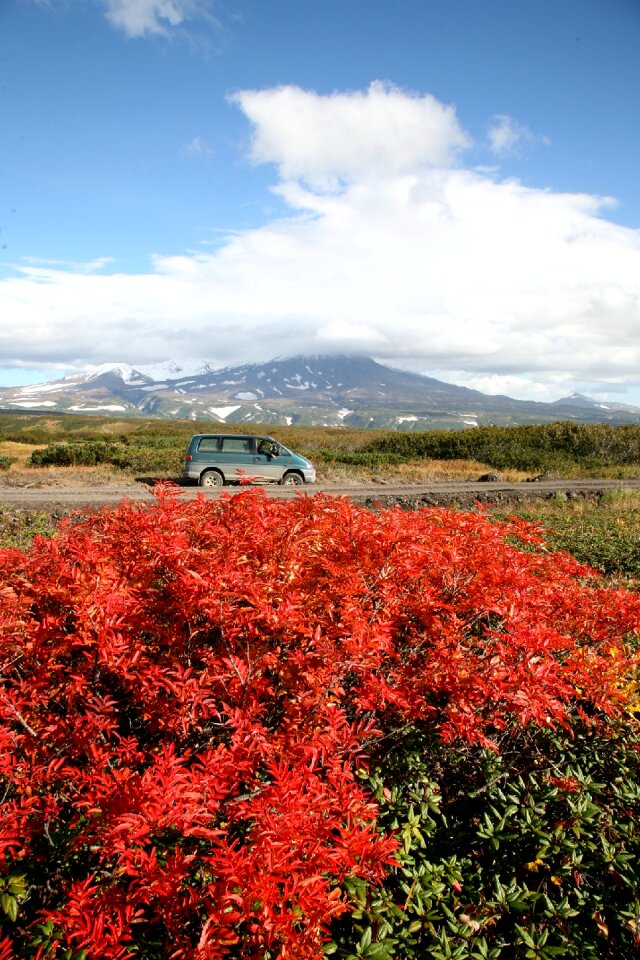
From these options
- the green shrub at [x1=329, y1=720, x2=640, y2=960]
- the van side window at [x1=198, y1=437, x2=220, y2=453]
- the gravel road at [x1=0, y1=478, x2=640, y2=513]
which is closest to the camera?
the green shrub at [x1=329, y1=720, x2=640, y2=960]

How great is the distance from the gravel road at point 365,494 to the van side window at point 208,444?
137 cm

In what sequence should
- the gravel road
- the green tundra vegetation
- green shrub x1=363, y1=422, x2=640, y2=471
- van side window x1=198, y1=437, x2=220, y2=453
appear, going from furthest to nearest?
green shrub x1=363, y1=422, x2=640, y2=471, the green tundra vegetation, van side window x1=198, y1=437, x2=220, y2=453, the gravel road

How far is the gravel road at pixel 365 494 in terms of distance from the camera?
12.9m

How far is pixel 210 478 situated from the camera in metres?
18.1

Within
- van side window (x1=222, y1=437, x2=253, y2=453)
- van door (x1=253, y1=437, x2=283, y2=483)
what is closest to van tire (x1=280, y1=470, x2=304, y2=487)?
van door (x1=253, y1=437, x2=283, y2=483)

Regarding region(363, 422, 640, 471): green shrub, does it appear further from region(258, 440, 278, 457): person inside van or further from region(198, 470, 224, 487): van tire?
region(198, 470, 224, 487): van tire

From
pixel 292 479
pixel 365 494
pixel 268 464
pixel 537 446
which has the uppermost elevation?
pixel 537 446

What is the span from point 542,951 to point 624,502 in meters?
15.0

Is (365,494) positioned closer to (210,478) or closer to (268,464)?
(268,464)

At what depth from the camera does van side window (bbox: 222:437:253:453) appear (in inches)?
722

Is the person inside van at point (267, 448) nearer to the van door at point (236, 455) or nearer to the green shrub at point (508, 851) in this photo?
the van door at point (236, 455)

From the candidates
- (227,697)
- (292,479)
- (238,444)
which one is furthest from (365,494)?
(227,697)

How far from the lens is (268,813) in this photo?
1.93 m

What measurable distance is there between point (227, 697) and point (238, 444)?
16135 mm
